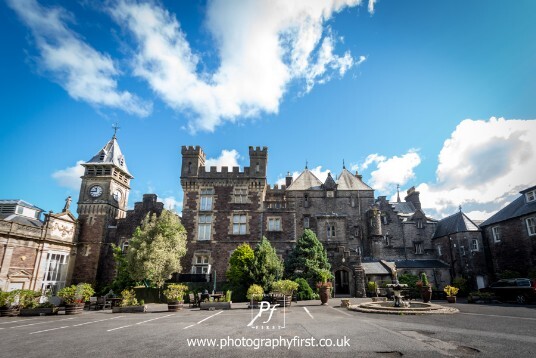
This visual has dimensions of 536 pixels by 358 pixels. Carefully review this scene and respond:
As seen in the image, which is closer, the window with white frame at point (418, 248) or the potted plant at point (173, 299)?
the potted plant at point (173, 299)

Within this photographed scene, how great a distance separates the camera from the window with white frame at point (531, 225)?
27.1m

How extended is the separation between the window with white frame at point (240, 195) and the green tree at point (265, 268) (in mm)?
8018

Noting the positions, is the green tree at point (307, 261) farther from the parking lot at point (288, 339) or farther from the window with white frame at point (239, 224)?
the parking lot at point (288, 339)

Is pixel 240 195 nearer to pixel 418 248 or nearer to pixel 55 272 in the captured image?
pixel 55 272

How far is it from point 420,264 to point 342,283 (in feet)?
34.1

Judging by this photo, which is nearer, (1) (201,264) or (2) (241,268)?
(2) (241,268)

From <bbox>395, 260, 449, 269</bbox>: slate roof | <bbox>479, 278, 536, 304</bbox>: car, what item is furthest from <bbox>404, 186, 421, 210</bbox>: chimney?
<bbox>479, 278, 536, 304</bbox>: car

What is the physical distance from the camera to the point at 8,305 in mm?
17594

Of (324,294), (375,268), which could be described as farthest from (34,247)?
(375,268)

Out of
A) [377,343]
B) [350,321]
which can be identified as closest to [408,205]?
[350,321]

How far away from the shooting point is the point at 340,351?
24.5 ft

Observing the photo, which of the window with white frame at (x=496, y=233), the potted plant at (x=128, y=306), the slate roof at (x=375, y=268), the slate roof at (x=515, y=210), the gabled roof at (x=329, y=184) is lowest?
the potted plant at (x=128, y=306)

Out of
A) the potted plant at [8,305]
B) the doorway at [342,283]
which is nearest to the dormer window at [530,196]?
the doorway at [342,283]

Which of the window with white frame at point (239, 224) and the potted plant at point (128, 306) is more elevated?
the window with white frame at point (239, 224)
